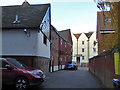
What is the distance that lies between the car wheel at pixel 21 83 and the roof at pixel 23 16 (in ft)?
23.0

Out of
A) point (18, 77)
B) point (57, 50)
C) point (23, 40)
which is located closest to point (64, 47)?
point (57, 50)

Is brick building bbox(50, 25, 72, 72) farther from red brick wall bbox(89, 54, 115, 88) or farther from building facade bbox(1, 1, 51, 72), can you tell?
red brick wall bbox(89, 54, 115, 88)

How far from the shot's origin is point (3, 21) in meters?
15.3

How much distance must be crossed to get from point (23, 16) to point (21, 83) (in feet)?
31.9

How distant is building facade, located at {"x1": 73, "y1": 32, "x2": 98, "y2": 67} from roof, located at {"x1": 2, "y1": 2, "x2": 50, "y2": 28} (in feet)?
107

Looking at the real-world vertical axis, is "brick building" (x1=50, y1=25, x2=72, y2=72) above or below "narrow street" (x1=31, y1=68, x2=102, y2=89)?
above

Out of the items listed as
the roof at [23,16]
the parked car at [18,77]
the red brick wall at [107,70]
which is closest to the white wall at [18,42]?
the roof at [23,16]

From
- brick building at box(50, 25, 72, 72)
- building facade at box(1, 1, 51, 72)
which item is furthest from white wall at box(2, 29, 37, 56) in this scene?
brick building at box(50, 25, 72, 72)

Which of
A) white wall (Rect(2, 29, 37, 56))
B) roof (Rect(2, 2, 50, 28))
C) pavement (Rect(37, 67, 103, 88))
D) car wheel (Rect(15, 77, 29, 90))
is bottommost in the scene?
pavement (Rect(37, 67, 103, 88))

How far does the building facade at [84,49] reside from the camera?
48.0 meters

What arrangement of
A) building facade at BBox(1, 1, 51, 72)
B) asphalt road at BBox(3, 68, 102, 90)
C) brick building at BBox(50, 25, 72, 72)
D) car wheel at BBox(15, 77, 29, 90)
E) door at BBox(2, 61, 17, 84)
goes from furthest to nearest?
brick building at BBox(50, 25, 72, 72) → building facade at BBox(1, 1, 51, 72) → asphalt road at BBox(3, 68, 102, 90) → door at BBox(2, 61, 17, 84) → car wheel at BBox(15, 77, 29, 90)

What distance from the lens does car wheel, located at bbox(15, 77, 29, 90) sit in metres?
7.90

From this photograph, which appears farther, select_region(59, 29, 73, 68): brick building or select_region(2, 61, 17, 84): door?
select_region(59, 29, 73, 68): brick building

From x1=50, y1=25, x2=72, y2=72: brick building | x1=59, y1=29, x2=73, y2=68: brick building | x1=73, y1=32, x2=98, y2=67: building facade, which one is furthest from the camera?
x1=73, y1=32, x2=98, y2=67: building facade
